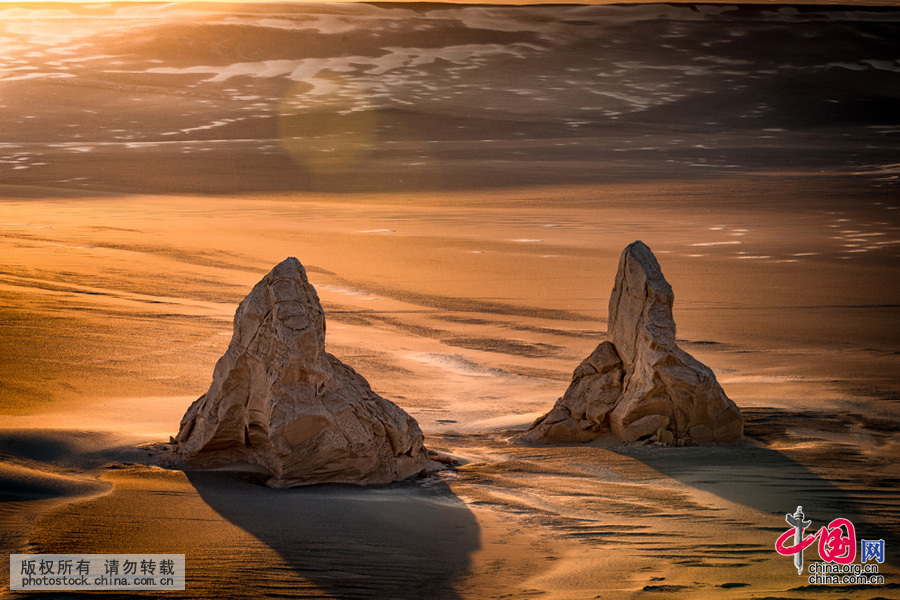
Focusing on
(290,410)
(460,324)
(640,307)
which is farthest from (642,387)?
(460,324)

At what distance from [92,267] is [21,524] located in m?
11.5

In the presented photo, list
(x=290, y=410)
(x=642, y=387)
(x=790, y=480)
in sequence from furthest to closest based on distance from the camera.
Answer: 1. (x=642, y=387)
2. (x=790, y=480)
3. (x=290, y=410)

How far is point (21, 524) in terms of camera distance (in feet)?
15.1

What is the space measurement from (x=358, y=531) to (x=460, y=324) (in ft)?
24.9

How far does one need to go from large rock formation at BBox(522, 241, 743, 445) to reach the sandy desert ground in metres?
0.30

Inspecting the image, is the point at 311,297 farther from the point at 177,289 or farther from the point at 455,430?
the point at 177,289

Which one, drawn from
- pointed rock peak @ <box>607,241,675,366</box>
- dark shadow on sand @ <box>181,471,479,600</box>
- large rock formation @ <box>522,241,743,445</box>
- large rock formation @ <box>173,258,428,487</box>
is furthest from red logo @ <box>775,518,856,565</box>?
large rock formation @ <box>173,258,428,487</box>

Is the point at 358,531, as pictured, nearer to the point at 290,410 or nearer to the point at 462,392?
the point at 290,410

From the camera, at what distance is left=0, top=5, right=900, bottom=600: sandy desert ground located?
15.5 feet

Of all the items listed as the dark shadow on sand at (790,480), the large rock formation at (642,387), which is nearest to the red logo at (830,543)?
the dark shadow on sand at (790,480)

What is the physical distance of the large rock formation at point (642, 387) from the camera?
21.8 feet

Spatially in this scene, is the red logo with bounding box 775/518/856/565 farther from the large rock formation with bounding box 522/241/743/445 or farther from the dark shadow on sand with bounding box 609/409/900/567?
the large rock formation with bounding box 522/241/743/445

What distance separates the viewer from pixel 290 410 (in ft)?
18.0

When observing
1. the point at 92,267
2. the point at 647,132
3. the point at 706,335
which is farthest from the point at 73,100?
the point at 706,335
